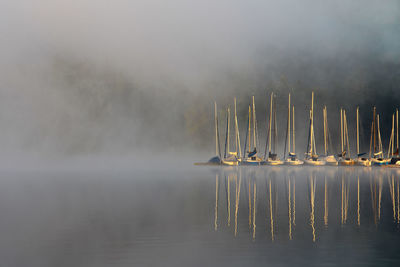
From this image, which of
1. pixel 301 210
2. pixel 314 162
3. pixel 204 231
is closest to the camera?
pixel 204 231

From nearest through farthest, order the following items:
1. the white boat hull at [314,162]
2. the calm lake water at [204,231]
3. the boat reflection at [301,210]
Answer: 1. the calm lake water at [204,231]
2. the boat reflection at [301,210]
3. the white boat hull at [314,162]

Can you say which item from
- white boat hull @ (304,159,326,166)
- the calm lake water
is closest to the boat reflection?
the calm lake water

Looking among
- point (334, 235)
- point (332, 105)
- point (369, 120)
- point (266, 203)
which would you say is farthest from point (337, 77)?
point (334, 235)

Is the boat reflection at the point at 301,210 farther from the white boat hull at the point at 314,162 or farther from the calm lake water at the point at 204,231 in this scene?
the white boat hull at the point at 314,162

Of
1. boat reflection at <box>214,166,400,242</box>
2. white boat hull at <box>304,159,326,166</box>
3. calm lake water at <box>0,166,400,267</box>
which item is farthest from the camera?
white boat hull at <box>304,159,326,166</box>

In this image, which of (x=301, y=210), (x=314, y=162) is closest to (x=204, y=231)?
(x=301, y=210)

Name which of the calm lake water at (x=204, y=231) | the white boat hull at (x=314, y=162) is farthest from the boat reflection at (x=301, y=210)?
the white boat hull at (x=314, y=162)

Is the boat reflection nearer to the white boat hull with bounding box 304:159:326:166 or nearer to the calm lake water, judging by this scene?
the calm lake water

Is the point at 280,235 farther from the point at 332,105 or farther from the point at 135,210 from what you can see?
the point at 332,105

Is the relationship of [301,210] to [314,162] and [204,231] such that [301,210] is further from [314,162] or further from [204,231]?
[314,162]


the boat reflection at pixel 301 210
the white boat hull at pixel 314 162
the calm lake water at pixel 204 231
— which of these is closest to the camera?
the calm lake water at pixel 204 231

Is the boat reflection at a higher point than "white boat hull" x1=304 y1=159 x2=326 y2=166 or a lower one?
lower

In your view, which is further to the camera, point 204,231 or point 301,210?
point 301,210

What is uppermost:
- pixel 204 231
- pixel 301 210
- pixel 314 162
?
pixel 314 162
